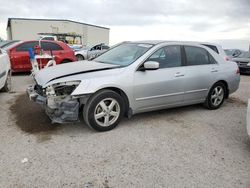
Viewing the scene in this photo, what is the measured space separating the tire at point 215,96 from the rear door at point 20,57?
7358 mm

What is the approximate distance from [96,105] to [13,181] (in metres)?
1.69

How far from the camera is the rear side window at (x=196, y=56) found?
537cm

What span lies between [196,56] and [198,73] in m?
0.40

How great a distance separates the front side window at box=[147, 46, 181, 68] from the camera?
4.86m

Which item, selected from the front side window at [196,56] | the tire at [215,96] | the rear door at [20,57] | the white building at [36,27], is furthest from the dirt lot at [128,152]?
the white building at [36,27]

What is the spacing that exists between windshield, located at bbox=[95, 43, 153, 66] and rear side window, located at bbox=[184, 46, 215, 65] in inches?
36.8

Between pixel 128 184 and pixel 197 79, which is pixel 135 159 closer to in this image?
pixel 128 184

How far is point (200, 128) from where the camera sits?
473 centimetres

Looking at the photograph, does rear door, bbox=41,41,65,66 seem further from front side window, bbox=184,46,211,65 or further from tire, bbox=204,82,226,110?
tire, bbox=204,82,226,110

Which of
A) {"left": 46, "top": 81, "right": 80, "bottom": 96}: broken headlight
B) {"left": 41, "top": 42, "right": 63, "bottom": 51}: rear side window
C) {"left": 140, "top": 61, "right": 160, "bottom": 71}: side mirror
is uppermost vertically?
{"left": 41, "top": 42, "right": 63, "bottom": 51}: rear side window

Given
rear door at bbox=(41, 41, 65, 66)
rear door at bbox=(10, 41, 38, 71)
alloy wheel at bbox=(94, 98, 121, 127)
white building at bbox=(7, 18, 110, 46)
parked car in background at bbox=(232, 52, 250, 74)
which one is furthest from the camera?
white building at bbox=(7, 18, 110, 46)

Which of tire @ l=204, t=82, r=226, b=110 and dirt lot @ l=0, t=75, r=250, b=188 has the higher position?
tire @ l=204, t=82, r=226, b=110

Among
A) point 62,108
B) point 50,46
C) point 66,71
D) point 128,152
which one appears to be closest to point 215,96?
point 128,152

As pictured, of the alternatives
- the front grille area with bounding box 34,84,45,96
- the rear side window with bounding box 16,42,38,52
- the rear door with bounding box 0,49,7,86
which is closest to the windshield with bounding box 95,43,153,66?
the front grille area with bounding box 34,84,45,96
